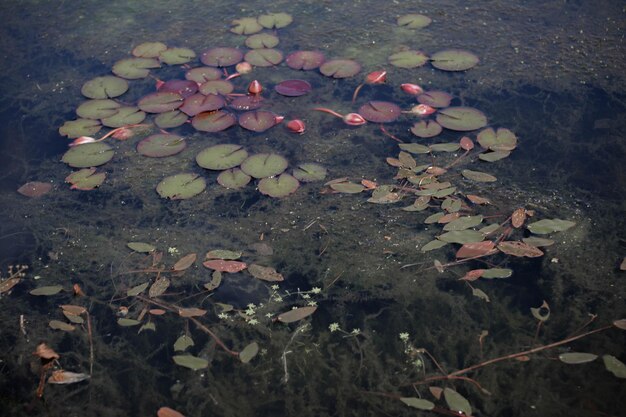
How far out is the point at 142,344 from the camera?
2170mm

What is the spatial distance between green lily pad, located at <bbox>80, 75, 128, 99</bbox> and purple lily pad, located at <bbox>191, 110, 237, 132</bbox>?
0.54 metres

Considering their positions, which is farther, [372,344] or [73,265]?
[73,265]

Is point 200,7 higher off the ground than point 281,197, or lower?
higher

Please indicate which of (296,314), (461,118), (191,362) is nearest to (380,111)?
(461,118)

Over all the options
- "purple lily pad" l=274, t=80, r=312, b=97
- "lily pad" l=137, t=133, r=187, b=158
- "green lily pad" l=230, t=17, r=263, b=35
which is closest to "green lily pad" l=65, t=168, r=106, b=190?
"lily pad" l=137, t=133, r=187, b=158

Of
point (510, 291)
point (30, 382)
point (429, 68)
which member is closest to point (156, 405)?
point (30, 382)

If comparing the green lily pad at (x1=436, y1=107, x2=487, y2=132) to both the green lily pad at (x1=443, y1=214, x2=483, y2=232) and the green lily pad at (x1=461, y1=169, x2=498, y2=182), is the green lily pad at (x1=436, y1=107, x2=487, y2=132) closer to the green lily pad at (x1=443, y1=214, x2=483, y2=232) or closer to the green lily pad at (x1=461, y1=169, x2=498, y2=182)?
the green lily pad at (x1=461, y1=169, x2=498, y2=182)

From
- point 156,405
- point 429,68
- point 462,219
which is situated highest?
point 429,68

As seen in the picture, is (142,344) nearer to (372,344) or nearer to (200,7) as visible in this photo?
(372,344)

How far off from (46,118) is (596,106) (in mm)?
2861

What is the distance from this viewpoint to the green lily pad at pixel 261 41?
3.60 metres

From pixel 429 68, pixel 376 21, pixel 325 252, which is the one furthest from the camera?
pixel 376 21

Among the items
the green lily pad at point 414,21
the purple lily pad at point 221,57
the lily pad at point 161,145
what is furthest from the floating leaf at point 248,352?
the green lily pad at point 414,21

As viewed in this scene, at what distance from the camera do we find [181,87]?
129 inches
